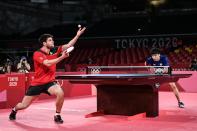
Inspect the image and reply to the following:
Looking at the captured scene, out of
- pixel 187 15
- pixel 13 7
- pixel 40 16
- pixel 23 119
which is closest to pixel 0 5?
pixel 13 7

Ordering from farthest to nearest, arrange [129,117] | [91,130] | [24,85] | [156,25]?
[156,25] < [24,85] < [129,117] < [91,130]

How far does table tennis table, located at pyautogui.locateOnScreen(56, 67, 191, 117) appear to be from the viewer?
8.27 meters

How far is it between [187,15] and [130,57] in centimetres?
736

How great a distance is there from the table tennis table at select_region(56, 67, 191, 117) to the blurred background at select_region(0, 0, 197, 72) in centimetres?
1523

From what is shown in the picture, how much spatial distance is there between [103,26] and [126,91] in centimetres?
2216

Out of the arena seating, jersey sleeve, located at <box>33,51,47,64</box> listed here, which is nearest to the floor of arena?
jersey sleeve, located at <box>33,51,47,64</box>

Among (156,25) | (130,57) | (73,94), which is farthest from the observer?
(156,25)

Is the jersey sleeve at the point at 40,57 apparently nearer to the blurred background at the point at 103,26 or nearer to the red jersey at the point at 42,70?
the red jersey at the point at 42,70

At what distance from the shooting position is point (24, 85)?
12.2 metres

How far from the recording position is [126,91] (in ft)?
29.9

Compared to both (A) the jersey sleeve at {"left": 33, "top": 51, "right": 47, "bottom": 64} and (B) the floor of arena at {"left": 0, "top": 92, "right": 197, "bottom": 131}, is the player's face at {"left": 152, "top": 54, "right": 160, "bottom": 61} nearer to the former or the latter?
(B) the floor of arena at {"left": 0, "top": 92, "right": 197, "bottom": 131}

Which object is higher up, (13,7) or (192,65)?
(13,7)

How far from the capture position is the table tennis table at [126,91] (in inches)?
325

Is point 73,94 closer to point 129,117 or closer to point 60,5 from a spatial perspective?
point 129,117
